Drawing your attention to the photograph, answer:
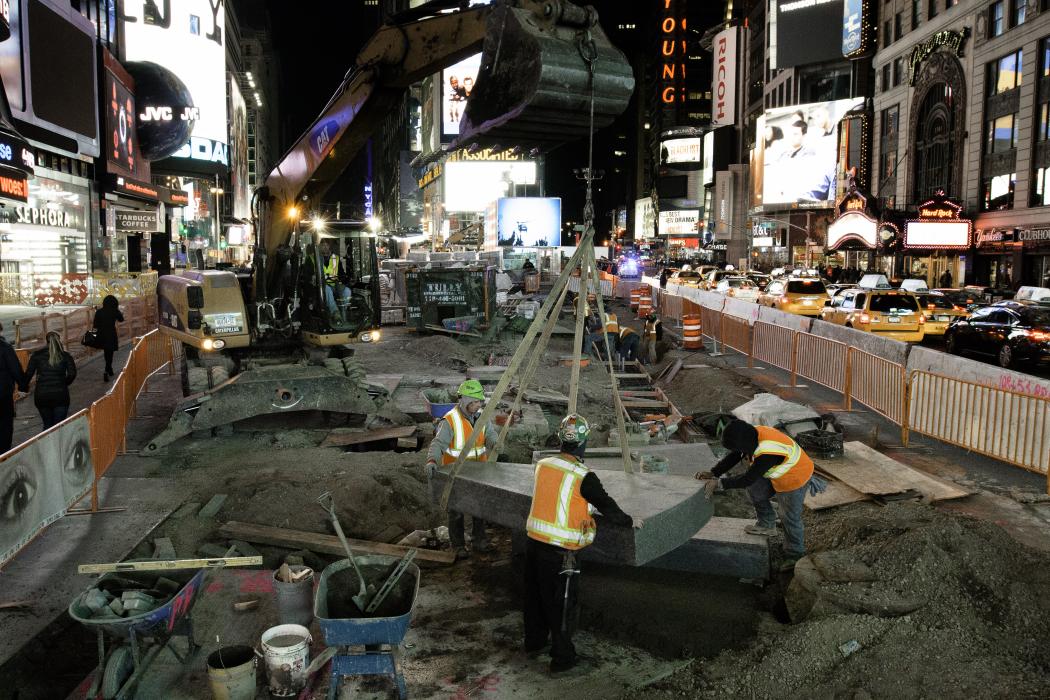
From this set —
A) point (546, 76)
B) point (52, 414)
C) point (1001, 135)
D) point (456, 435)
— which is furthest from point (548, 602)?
point (1001, 135)

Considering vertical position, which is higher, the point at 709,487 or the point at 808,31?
the point at 808,31

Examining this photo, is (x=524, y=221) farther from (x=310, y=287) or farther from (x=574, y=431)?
(x=574, y=431)

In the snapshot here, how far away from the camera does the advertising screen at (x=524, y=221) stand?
6731 cm

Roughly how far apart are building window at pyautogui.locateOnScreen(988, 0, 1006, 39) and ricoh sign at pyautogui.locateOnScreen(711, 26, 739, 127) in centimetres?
5006

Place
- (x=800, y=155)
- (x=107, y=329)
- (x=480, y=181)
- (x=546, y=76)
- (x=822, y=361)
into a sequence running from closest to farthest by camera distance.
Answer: (x=546, y=76), (x=822, y=361), (x=107, y=329), (x=800, y=155), (x=480, y=181)

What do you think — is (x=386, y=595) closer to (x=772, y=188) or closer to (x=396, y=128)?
(x=772, y=188)

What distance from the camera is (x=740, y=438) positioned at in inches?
276

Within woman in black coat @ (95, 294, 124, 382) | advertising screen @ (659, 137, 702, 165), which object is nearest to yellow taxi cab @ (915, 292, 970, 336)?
woman in black coat @ (95, 294, 124, 382)

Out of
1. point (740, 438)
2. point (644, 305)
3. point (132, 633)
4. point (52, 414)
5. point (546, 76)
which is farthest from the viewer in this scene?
point (644, 305)

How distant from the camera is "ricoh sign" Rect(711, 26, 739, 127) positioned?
9081 cm

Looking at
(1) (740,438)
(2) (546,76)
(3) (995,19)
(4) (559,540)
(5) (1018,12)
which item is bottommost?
(4) (559,540)

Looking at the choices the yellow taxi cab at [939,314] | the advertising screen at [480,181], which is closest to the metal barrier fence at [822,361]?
the yellow taxi cab at [939,314]

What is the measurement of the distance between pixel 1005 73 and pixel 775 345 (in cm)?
3350

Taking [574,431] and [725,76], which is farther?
[725,76]
